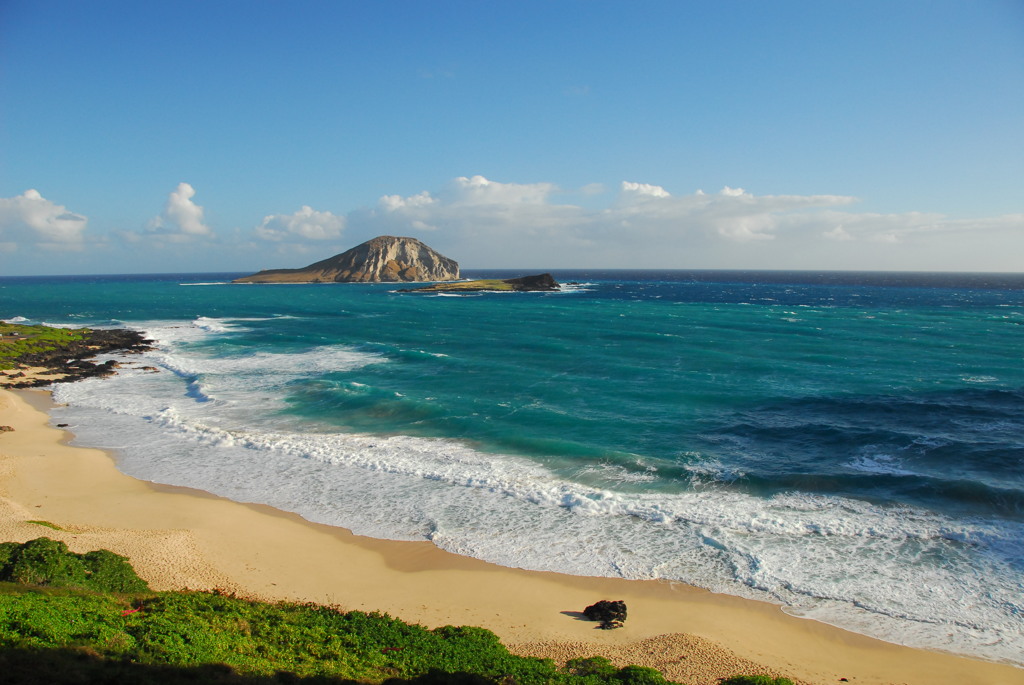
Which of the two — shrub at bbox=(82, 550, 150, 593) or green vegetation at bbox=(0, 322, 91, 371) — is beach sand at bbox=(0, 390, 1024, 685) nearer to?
shrub at bbox=(82, 550, 150, 593)

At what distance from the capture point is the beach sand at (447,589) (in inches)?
444

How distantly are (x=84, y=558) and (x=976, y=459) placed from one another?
29.1 m

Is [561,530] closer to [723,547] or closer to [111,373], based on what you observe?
[723,547]

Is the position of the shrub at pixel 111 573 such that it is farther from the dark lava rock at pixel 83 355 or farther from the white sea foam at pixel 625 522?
the dark lava rock at pixel 83 355

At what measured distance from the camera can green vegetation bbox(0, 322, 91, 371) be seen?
151ft

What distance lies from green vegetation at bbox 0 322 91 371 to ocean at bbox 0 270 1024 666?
30.7 feet

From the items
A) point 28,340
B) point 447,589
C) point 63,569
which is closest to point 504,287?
point 28,340

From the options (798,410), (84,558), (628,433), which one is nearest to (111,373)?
(84,558)

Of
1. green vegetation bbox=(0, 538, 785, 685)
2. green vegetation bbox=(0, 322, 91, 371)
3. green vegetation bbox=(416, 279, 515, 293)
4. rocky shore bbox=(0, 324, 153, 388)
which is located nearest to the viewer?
green vegetation bbox=(0, 538, 785, 685)

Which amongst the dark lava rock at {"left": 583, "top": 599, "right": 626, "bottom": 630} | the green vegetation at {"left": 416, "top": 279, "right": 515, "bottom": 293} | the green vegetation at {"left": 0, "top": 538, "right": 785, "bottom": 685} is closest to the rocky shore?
the green vegetation at {"left": 0, "top": 538, "right": 785, "bottom": 685}

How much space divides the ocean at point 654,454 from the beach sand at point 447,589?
2.59 ft

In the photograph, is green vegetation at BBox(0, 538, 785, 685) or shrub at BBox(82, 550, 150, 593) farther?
shrub at BBox(82, 550, 150, 593)

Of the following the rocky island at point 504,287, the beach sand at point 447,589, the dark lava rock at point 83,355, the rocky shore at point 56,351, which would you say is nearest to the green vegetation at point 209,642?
the beach sand at point 447,589

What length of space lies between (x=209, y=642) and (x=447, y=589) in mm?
5662
